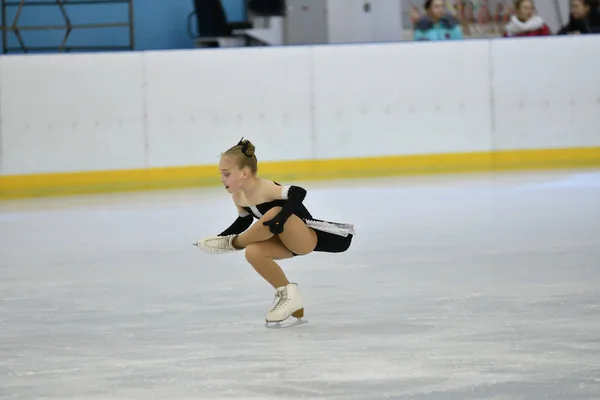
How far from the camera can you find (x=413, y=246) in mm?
6305

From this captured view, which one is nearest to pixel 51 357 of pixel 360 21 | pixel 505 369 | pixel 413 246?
pixel 505 369

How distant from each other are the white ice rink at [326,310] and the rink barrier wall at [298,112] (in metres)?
3.05

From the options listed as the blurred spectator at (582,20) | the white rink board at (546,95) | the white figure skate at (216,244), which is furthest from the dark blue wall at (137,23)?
the white figure skate at (216,244)

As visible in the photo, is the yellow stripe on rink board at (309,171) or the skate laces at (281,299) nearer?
the skate laces at (281,299)

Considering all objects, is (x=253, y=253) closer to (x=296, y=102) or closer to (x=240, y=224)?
(x=240, y=224)

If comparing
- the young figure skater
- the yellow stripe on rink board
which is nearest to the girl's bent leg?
the young figure skater

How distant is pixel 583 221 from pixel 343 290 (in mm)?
2726

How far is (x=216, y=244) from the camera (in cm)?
406

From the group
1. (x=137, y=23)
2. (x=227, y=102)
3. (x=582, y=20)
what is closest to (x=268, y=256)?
(x=227, y=102)

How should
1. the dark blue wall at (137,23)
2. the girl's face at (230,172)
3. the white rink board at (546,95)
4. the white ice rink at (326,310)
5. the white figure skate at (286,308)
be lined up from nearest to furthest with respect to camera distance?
the white ice rink at (326,310)
the girl's face at (230,172)
the white figure skate at (286,308)
the white rink board at (546,95)
the dark blue wall at (137,23)

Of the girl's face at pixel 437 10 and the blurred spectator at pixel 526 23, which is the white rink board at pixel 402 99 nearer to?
the girl's face at pixel 437 10

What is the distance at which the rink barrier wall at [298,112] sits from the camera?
11.2 metres

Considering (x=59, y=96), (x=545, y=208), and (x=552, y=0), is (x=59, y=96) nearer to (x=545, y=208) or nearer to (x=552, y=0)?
(x=545, y=208)

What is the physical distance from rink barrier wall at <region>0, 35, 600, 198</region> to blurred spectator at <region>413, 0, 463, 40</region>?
0.47 metres
